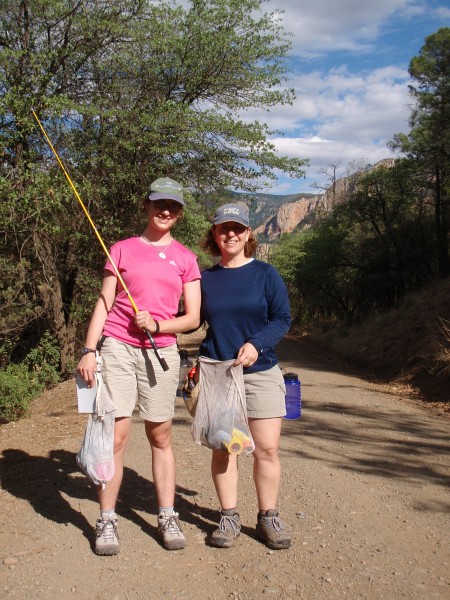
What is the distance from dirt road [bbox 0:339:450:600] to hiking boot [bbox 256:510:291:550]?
56 millimetres

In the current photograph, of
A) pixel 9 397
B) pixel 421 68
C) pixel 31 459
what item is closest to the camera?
pixel 31 459

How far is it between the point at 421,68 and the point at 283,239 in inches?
1531

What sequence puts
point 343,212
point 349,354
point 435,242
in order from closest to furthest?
1. point 349,354
2. point 435,242
3. point 343,212

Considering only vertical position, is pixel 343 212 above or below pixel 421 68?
below

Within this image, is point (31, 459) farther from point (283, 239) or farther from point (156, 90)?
point (283, 239)

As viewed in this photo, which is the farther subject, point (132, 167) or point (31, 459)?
point (132, 167)

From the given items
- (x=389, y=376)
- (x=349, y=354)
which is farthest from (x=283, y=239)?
(x=389, y=376)

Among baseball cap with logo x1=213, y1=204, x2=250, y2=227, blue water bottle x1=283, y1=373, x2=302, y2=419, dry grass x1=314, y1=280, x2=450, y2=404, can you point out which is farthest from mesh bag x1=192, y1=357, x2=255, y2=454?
dry grass x1=314, y1=280, x2=450, y2=404

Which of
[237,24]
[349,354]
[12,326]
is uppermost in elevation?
[237,24]

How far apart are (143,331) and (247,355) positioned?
0.64 metres

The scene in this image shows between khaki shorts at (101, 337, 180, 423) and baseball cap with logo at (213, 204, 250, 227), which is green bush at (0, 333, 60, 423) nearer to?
khaki shorts at (101, 337, 180, 423)

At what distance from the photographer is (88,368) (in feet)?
11.6

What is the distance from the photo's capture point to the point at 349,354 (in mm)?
22016

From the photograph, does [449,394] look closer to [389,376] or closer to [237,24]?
[389,376]
